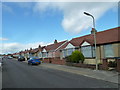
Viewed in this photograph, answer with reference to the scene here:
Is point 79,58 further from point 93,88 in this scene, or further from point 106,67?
point 93,88

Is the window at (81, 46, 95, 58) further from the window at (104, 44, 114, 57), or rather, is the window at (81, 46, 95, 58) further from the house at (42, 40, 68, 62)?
the house at (42, 40, 68, 62)

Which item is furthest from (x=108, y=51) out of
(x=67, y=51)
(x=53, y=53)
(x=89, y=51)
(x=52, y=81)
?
(x=53, y=53)

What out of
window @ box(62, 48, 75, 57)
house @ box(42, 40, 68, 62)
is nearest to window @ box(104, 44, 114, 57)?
window @ box(62, 48, 75, 57)

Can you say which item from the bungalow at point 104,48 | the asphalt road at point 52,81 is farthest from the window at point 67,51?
the asphalt road at point 52,81

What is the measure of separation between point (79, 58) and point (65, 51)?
7.73m

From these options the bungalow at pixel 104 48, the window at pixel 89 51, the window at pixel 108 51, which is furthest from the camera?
the window at pixel 89 51

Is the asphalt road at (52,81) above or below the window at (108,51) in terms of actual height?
below

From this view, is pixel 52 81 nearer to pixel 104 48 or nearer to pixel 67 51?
pixel 104 48

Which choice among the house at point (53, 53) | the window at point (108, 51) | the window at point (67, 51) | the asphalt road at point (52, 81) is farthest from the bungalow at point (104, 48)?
the house at point (53, 53)

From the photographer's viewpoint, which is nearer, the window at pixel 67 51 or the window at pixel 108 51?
the window at pixel 108 51

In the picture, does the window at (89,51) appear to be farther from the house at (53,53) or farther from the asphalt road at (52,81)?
the house at (53,53)

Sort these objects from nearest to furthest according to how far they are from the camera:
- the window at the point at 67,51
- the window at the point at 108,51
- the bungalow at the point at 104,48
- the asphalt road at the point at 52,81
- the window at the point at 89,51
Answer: the asphalt road at the point at 52,81 < the bungalow at the point at 104,48 < the window at the point at 108,51 < the window at the point at 89,51 < the window at the point at 67,51

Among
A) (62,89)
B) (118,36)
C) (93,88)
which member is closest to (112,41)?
(118,36)

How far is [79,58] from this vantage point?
16.8 metres
